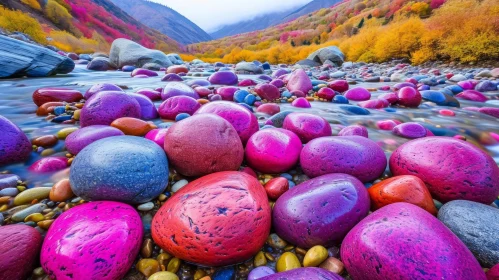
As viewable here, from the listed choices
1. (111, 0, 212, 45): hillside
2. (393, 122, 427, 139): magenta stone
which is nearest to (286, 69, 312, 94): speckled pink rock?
(393, 122, 427, 139): magenta stone

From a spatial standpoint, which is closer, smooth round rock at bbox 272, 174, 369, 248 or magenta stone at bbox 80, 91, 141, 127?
smooth round rock at bbox 272, 174, 369, 248

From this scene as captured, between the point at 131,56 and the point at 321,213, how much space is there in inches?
346

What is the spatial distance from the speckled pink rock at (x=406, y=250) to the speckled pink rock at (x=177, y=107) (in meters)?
1.95

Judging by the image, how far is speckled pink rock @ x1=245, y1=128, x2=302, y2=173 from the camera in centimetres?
156

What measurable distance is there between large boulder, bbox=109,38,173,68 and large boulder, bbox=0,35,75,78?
2896 millimetres

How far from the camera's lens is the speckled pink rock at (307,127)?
195 centimetres

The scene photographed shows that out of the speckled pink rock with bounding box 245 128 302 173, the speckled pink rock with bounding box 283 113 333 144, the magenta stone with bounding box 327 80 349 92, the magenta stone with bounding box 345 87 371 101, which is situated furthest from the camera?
the magenta stone with bounding box 327 80 349 92

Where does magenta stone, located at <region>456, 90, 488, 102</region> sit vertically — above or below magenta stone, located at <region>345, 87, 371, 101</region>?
below

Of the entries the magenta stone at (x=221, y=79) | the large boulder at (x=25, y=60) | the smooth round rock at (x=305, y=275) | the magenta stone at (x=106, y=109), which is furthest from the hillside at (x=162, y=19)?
the smooth round rock at (x=305, y=275)

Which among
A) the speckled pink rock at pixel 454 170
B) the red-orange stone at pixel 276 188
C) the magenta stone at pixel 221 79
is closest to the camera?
the speckled pink rock at pixel 454 170

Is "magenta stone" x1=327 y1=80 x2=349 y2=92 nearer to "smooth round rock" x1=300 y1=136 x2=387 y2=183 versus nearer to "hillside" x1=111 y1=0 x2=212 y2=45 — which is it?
"smooth round rock" x1=300 y1=136 x2=387 y2=183

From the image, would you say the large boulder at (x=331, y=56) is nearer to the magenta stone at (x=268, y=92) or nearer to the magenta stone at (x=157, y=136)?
the magenta stone at (x=268, y=92)

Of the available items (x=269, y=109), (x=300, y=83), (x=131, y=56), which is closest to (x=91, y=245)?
(x=269, y=109)

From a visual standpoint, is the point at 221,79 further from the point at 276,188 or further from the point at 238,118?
the point at 276,188
